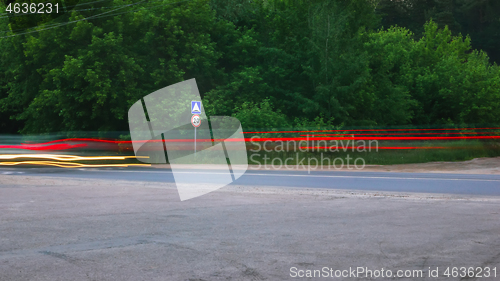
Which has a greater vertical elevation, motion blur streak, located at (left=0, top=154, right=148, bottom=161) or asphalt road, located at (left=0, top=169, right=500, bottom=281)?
asphalt road, located at (left=0, top=169, right=500, bottom=281)

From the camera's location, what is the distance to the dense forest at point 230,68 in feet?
111

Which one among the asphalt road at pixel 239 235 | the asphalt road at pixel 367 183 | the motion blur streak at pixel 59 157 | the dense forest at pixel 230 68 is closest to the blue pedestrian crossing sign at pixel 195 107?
the motion blur streak at pixel 59 157

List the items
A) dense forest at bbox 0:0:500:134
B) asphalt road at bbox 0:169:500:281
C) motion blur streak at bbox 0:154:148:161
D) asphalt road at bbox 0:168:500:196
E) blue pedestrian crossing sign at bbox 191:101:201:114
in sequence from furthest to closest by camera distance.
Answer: dense forest at bbox 0:0:500:134
blue pedestrian crossing sign at bbox 191:101:201:114
motion blur streak at bbox 0:154:148:161
asphalt road at bbox 0:168:500:196
asphalt road at bbox 0:169:500:281

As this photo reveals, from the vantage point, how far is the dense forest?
33.8 m

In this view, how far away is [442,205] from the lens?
10.6 meters

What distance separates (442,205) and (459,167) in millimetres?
15115

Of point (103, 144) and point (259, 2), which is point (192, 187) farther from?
point (259, 2)

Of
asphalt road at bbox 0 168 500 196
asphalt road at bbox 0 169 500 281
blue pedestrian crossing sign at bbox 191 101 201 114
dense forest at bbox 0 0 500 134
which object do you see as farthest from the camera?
dense forest at bbox 0 0 500 134

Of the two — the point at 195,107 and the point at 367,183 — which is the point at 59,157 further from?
the point at 367,183

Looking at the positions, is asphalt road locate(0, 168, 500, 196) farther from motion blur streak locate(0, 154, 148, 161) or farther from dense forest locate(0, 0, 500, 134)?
dense forest locate(0, 0, 500, 134)

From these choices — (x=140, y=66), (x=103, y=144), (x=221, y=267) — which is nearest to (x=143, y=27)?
(x=140, y=66)

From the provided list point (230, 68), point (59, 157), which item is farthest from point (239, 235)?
point (230, 68)

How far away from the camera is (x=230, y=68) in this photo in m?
41.3

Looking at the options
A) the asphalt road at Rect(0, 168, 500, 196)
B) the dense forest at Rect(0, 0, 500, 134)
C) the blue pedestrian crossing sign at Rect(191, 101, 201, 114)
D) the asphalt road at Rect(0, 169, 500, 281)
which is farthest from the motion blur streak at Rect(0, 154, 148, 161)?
the dense forest at Rect(0, 0, 500, 134)
